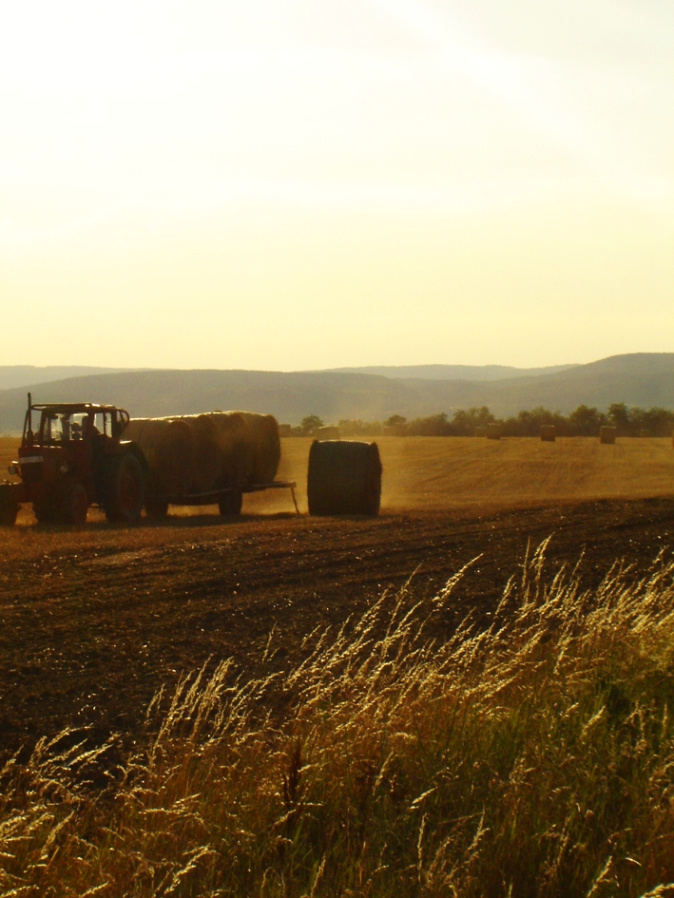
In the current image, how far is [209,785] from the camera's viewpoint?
461 cm

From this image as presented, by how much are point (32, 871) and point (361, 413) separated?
478ft

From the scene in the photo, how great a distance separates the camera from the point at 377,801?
4.41 metres

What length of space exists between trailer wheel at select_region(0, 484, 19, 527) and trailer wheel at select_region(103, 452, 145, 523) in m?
1.41

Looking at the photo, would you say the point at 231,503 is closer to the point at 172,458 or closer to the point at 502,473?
the point at 172,458

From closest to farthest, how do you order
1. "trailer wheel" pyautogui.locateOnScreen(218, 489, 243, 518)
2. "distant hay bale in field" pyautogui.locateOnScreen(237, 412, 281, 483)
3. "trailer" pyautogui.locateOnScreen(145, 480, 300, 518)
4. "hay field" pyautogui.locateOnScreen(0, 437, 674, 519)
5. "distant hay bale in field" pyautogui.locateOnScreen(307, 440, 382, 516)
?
"distant hay bale in field" pyautogui.locateOnScreen(307, 440, 382, 516), "trailer" pyautogui.locateOnScreen(145, 480, 300, 518), "trailer wheel" pyautogui.locateOnScreen(218, 489, 243, 518), "distant hay bale in field" pyautogui.locateOnScreen(237, 412, 281, 483), "hay field" pyautogui.locateOnScreen(0, 437, 674, 519)

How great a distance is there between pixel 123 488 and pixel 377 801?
13949 mm

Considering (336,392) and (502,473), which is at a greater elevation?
(336,392)

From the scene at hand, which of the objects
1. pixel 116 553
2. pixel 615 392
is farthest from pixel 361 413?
pixel 116 553

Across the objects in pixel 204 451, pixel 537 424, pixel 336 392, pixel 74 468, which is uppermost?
pixel 336 392

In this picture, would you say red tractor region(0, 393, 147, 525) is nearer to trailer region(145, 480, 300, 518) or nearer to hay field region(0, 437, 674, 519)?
trailer region(145, 480, 300, 518)

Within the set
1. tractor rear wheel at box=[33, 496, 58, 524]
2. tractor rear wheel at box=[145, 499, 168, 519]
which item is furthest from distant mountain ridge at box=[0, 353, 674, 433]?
tractor rear wheel at box=[33, 496, 58, 524]

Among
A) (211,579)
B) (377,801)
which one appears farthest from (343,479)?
(377,801)

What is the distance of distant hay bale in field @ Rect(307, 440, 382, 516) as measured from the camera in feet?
61.4

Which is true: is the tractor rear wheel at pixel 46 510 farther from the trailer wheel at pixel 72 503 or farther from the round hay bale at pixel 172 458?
the round hay bale at pixel 172 458
